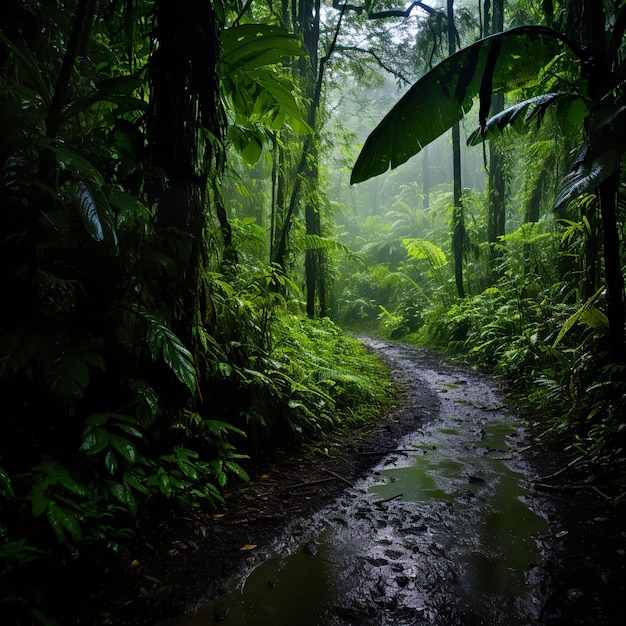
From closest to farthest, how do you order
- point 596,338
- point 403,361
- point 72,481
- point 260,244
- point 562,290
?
point 72,481
point 596,338
point 260,244
point 562,290
point 403,361

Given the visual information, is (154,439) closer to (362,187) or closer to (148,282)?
(148,282)

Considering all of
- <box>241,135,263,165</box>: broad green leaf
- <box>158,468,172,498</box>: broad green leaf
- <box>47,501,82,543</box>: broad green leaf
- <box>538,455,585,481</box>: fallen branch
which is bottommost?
<box>538,455,585,481</box>: fallen branch

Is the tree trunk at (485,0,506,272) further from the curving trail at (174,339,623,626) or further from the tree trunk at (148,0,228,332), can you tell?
the tree trunk at (148,0,228,332)

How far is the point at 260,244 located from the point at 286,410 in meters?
2.24

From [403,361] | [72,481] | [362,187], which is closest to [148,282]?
[72,481]

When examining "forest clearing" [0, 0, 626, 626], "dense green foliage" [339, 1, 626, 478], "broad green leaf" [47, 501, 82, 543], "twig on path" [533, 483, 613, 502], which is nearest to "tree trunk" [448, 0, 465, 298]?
"dense green foliage" [339, 1, 626, 478]

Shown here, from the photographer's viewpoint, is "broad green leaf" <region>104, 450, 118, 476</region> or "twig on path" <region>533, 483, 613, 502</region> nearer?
"broad green leaf" <region>104, 450, 118, 476</region>

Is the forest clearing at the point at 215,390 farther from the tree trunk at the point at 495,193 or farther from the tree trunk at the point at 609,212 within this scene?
the tree trunk at the point at 495,193

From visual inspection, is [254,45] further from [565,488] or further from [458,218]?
[458,218]

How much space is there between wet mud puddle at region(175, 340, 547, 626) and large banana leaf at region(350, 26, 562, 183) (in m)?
2.57

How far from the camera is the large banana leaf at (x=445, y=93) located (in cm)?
330

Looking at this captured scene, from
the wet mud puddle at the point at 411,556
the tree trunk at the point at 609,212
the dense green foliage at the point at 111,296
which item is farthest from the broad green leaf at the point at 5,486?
the tree trunk at the point at 609,212

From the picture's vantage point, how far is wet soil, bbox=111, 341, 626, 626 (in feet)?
6.02

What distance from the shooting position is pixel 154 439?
2.47 metres
